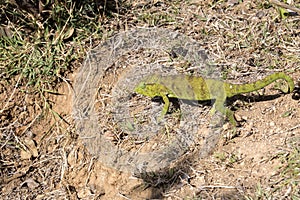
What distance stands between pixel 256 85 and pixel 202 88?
0.37 metres

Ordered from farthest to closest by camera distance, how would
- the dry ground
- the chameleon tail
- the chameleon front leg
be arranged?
1. the chameleon front leg
2. the chameleon tail
3. the dry ground

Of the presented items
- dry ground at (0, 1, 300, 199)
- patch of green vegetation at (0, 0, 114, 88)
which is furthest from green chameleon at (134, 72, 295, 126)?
patch of green vegetation at (0, 0, 114, 88)

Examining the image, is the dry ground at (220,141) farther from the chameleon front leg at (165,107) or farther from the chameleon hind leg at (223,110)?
the chameleon front leg at (165,107)

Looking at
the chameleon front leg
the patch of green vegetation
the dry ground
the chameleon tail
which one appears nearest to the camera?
the dry ground

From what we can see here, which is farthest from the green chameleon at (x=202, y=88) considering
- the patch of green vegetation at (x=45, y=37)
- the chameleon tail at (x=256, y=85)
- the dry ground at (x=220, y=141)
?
the patch of green vegetation at (x=45, y=37)

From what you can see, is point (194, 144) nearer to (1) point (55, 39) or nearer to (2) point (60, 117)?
(2) point (60, 117)

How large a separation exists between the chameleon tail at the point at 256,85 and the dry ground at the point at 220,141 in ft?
0.56

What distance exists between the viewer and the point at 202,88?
3.48 m

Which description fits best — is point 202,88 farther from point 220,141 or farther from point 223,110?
point 220,141

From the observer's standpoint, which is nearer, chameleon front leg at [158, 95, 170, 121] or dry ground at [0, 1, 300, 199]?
dry ground at [0, 1, 300, 199]

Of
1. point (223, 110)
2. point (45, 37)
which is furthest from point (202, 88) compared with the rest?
point (45, 37)

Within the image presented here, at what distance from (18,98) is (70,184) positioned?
0.90m

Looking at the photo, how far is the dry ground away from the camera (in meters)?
3.23

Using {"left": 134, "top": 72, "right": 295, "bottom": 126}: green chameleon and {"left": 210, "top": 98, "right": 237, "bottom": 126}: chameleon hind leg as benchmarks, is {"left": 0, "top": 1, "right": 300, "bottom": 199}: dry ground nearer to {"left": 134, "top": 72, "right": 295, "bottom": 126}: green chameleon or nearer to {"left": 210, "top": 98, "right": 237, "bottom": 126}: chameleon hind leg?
{"left": 210, "top": 98, "right": 237, "bottom": 126}: chameleon hind leg
